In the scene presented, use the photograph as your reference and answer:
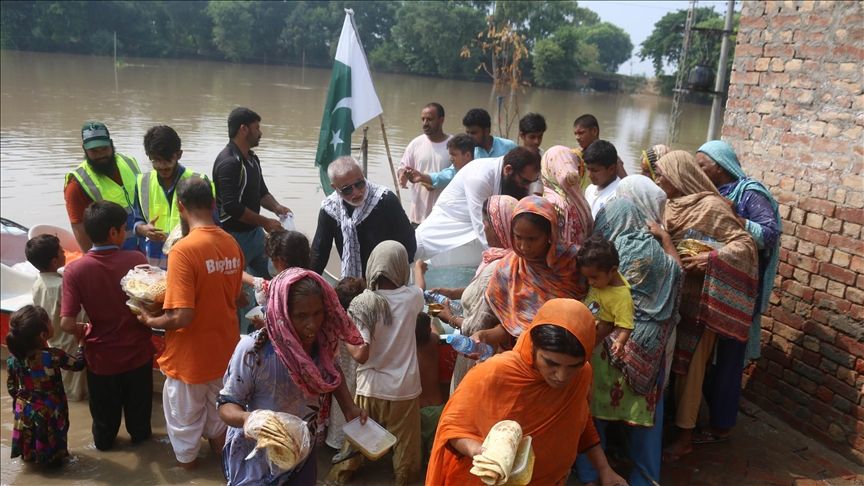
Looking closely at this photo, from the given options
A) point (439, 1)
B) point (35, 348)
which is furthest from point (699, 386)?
point (439, 1)

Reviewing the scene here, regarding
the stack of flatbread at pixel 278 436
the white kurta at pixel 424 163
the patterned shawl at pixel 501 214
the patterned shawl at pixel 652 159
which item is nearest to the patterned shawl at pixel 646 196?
the patterned shawl at pixel 652 159

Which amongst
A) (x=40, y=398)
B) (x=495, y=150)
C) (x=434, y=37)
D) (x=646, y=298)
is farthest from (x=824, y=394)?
(x=434, y=37)

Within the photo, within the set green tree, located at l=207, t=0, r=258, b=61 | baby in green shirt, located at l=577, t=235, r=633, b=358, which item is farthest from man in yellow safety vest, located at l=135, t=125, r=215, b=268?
green tree, located at l=207, t=0, r=258, b=61

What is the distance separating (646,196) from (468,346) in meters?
1.20

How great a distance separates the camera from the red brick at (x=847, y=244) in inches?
142

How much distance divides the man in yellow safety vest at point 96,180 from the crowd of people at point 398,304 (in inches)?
0.5

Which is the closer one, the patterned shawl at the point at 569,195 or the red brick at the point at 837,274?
the patterned shawl at the point at 569,195

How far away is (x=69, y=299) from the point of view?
3.31 metres

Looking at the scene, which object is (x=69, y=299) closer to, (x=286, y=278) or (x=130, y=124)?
(x=286, y=278)

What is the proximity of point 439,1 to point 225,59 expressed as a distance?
60.7ft

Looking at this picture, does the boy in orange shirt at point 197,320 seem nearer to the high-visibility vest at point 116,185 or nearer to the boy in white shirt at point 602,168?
the high-visibility vest at point 116,185

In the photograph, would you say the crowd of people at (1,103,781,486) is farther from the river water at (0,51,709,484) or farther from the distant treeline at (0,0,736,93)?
the distant treeline at (0,0,736,93)

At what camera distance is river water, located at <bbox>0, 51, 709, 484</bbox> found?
372cm

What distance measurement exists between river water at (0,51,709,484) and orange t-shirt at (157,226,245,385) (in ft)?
2.13
